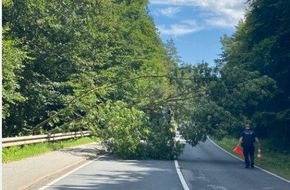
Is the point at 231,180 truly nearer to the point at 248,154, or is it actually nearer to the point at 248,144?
the point at 248,144

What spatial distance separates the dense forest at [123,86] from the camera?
25625mm


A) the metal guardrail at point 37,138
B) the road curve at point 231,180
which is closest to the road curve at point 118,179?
the road curve at point 231,180

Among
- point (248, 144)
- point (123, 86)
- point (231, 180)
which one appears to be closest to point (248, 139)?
point (248, 144)

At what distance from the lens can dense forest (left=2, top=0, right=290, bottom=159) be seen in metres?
25.6

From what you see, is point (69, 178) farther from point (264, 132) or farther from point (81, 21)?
point (264, 132)

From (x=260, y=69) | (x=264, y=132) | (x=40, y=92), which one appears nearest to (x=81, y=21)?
(x=40, y=92)

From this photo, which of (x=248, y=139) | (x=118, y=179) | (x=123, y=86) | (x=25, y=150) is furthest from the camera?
(x=123, y=86)

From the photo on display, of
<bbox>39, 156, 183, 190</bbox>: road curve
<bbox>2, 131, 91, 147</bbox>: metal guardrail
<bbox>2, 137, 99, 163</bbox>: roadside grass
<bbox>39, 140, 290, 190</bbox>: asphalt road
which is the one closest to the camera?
<bbox>39, 156, 183, 190</bbox>: road curve

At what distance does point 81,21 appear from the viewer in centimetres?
3400

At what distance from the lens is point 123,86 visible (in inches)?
1626

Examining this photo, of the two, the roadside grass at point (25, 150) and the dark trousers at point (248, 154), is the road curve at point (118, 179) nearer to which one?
the roadside grass at point (25, 150)

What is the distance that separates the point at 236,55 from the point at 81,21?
38.5ft

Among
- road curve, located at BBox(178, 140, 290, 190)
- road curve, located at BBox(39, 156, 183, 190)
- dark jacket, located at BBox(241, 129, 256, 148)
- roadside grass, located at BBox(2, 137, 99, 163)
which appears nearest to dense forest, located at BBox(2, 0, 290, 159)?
roadside grass, located at BBox(2, 137, 99, 163)

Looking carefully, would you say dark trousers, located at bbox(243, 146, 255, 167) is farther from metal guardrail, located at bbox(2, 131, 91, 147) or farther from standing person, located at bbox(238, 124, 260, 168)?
metal guardrail, located at bbox(2, 131, 91, 147)
